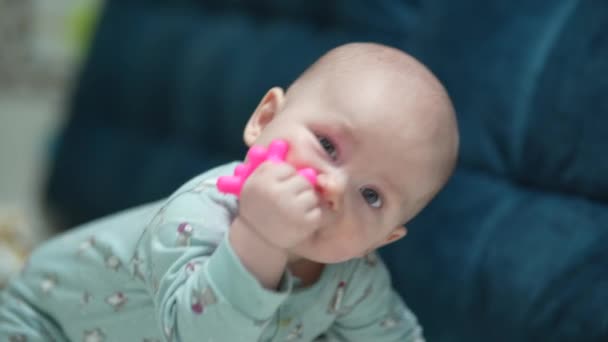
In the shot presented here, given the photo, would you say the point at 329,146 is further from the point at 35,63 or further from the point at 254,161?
the point at 35,63

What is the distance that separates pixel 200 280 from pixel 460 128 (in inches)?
21.9

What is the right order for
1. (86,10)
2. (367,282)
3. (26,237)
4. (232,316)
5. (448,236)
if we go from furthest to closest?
(86,10) < (26,237) < (448,236) < (367,282) < (232,316)

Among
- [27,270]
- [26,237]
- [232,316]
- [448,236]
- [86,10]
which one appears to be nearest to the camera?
[232,316]

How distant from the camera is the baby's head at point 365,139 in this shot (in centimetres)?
70

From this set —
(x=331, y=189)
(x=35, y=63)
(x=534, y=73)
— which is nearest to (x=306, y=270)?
(x=331, y=189)

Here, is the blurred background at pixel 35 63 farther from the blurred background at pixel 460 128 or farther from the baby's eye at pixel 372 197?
the baby's eye at pixel 372 197

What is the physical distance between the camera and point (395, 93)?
72 centimetres

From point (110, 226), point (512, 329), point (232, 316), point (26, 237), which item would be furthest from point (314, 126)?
point (26, 237)

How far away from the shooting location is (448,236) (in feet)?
3.58

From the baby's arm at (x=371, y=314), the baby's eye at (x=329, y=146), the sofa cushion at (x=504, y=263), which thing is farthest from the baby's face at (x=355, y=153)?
the sofa cushion at (x=504, y=263)

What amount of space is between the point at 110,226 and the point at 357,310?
30 centimetres

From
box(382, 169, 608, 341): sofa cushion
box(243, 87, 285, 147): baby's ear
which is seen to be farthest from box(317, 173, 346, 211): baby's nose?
box(382, 169, 608, 341): sofa cushion

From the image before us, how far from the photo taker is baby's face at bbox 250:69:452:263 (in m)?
0.70

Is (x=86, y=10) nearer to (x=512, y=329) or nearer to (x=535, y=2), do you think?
(x=535, y=2)
